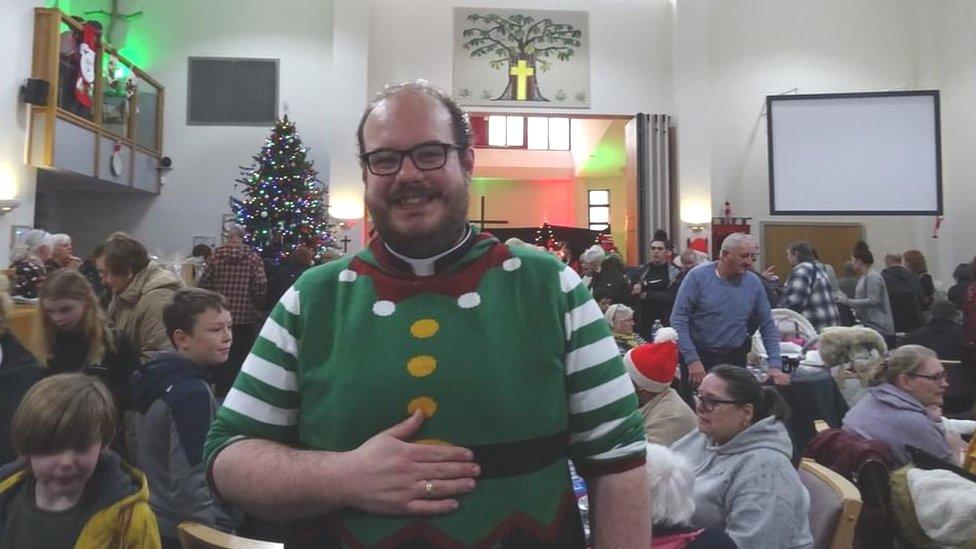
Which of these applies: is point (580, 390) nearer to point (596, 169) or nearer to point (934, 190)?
point (934, 190)

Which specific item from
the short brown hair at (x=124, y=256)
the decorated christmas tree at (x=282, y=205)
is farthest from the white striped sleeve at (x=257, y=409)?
the decorated christmas tree at (x=282, y=205)

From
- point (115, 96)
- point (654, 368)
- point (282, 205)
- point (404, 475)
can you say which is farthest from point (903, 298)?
point (115, 96)

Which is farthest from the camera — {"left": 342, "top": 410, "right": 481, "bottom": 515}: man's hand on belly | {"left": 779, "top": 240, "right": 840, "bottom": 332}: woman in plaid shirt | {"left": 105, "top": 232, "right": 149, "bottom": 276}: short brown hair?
{"left": 779, "top": 240, "right": 840, "bottom": 332}: woman in plaid shirt

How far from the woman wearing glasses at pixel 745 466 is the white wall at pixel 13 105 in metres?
8.11

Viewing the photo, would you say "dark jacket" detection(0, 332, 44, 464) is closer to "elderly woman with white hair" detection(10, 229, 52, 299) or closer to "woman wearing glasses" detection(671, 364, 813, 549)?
"woman wearing glasses" detection(671, 364, 813, 549)

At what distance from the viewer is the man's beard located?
3.44 feet

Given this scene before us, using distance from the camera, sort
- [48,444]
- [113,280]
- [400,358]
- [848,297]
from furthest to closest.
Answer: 1. [848,297]
2. [113,280]
3. [48,444]
4. [400,358]

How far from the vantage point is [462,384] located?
984mm

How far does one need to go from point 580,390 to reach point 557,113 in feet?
37.8

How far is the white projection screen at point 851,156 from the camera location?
10.3 m

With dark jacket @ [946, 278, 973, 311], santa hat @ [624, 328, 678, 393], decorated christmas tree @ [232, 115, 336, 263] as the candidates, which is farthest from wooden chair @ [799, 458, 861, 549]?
decorated christmas tree @ [232, 115, 336, 263]

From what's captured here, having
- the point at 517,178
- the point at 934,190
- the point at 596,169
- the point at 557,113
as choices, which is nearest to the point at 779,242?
the point at 934,190

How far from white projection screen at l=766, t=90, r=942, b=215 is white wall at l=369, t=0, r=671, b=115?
2.38 meters

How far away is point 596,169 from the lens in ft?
59.4
